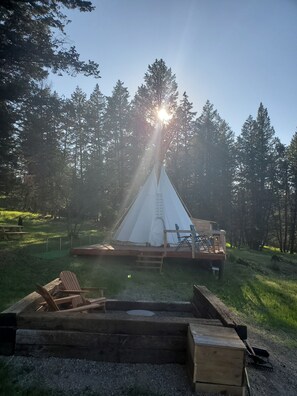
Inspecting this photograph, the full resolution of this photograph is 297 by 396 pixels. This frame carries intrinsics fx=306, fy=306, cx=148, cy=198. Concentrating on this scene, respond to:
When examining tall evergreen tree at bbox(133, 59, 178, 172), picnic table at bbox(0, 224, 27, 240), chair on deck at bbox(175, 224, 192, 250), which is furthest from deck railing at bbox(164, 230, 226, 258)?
tall evergreen tree at bbox(133, 59, 178, 172)

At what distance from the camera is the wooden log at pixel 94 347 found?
4.80 m

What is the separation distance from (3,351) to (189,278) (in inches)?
353

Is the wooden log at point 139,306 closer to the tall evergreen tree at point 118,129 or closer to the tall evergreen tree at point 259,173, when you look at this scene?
the tall evergreen tree at point 118,129

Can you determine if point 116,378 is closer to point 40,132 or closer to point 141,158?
point 40,132

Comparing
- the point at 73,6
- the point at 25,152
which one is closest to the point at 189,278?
the point at 25,152

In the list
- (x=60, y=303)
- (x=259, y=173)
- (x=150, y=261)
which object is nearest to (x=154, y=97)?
(x=259, y=173)

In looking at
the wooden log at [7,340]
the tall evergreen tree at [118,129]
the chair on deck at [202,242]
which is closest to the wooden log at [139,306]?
the wooden log at [7,340]

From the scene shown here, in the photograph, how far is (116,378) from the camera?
4.42 m

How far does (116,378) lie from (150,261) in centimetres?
941

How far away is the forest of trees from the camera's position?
17.5 metres

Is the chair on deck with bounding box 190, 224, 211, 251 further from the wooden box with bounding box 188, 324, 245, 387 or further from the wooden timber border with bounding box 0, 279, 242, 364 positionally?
the wooden box with bounding box 188, 324, 245, 387

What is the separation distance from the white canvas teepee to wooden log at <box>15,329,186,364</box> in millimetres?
11064

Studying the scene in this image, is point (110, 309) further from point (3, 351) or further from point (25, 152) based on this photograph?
point (25, 152)

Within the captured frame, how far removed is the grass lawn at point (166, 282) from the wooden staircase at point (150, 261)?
1.25 ft
